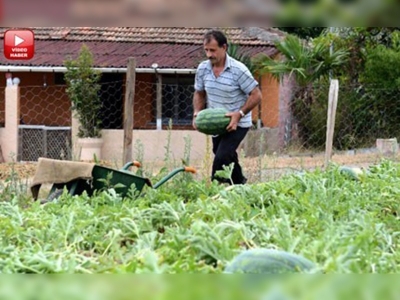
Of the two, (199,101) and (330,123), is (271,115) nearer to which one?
(330,123)

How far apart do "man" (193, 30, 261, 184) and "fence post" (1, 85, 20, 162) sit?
12.1 metres

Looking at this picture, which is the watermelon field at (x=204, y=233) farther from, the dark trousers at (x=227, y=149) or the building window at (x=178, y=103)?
the building window at (x=178, y=103)

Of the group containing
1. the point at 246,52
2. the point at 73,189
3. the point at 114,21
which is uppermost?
the point at 246,52

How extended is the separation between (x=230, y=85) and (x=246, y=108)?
0.28 metres

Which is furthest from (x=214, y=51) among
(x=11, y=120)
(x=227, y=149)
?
(x=11, y=120)

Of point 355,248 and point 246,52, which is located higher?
point 246,52

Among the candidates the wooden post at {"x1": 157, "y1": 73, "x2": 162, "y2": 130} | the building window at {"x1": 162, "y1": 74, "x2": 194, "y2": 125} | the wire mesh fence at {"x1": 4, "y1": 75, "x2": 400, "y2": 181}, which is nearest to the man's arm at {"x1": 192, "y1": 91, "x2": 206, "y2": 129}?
the wire mesh fence at {"x1": 4, "y1": 75, "x2": 400, "y2": 181}

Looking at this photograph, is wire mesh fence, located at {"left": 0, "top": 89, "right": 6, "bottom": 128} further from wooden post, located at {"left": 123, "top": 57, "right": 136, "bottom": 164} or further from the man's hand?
the man's hand

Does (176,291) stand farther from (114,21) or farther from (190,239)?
(190,239)

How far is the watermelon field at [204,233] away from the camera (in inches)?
59.8

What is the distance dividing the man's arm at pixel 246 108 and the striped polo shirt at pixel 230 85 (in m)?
0.08

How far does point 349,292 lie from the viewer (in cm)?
88

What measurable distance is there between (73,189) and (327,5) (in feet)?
12.8

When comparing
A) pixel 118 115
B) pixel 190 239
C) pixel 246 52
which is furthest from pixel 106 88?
pixel 190 239
